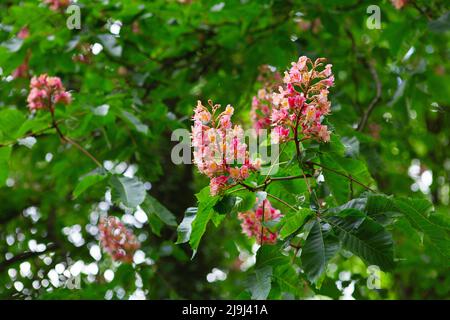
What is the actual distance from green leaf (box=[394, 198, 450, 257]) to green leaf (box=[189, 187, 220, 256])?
576 mm

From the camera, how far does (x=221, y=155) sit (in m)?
1.69

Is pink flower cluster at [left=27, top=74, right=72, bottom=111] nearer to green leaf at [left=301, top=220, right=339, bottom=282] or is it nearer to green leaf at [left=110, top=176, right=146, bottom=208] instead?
green leaf at [left=110, top=176, right=146, bottom=208]

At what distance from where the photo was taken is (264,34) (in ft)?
12.5

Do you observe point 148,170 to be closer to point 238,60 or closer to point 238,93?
point 238,93

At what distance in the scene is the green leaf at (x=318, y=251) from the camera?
5.04 ft

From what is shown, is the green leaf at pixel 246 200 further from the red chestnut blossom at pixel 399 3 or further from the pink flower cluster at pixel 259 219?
the red chestnut blossom at pixel 399 3

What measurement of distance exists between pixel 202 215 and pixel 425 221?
679 mm

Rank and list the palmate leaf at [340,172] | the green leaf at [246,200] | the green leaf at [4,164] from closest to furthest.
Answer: the green leaf at [246,200] < the palmate leaf at [340,172] < the green leaf at [4,164]

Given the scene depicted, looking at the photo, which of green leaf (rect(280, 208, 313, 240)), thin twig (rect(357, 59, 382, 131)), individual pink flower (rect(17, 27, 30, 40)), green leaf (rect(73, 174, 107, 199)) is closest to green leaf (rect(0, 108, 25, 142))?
green leaf (rect(73, 174, 107, 199))

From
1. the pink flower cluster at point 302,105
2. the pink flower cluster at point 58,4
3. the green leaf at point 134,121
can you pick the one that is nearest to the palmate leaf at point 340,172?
the pink flower cluster at point 302,105

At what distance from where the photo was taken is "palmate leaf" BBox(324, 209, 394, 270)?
1545 millimetres

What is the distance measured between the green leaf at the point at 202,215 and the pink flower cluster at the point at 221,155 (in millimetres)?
41

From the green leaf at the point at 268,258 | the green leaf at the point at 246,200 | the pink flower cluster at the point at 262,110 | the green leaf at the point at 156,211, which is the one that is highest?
the green leaf at the point at 246,200

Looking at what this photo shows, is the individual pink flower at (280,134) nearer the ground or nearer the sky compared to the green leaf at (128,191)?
nearer the sky
